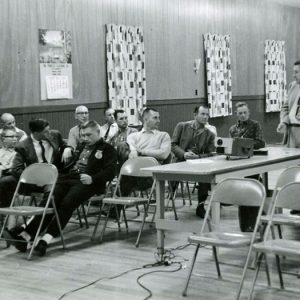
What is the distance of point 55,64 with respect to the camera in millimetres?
9094

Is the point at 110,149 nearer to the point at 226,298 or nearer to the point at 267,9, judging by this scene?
the point at 226,298

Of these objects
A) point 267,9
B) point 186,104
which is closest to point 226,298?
point 186,104

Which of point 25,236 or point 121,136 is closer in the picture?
point 25,236

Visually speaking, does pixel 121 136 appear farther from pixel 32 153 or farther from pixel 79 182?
pixel 79 182

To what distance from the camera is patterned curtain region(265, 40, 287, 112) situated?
14.7 meters

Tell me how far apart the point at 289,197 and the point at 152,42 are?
7125mm

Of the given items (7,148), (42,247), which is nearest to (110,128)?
(7,148)

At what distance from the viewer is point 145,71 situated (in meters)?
10.8

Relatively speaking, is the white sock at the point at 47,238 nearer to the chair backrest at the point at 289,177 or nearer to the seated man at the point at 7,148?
the seated man at the point at 7,148

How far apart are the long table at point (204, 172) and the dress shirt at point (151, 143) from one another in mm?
1157

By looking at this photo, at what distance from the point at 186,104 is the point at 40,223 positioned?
22.6ft

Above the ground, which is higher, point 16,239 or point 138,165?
point 138,165

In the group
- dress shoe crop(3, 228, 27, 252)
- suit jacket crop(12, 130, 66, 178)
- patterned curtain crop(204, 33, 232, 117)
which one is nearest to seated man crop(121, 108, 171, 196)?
suit jacket crop(12, 130, 66, 178)

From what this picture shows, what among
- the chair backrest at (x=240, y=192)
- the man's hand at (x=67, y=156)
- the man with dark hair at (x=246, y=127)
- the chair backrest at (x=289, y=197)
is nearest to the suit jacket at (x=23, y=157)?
the man's hand at (x=67, y=156)
